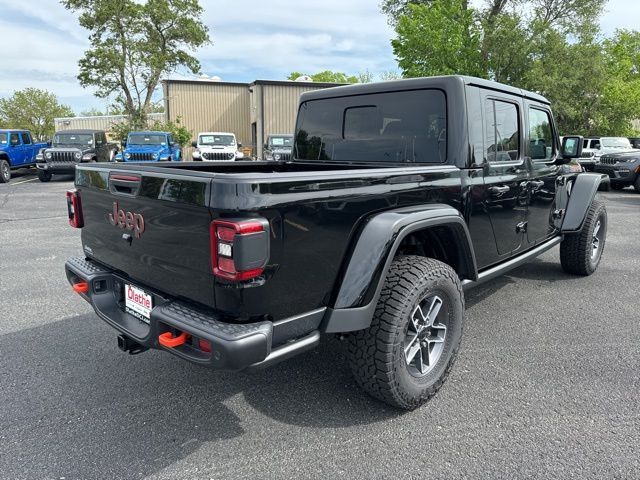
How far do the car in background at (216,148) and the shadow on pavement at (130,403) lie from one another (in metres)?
16.4

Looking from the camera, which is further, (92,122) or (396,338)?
(92,122)

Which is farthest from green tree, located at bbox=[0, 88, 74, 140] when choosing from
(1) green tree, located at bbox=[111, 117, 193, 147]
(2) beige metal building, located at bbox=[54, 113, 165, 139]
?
(1) green tree, located at bbox=[111, 117, 193, 147]

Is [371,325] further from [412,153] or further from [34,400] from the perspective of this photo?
[34,400]

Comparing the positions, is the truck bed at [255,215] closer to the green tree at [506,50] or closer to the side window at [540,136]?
the side window at [540,136]

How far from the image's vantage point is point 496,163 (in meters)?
3.47

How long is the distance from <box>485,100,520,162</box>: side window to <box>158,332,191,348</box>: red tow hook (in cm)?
241

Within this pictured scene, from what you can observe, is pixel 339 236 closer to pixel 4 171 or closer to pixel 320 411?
pixel 320 411

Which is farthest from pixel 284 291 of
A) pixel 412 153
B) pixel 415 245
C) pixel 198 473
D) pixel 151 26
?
pixel 151 26

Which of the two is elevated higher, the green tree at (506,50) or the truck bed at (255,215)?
the green tree at (506,50)

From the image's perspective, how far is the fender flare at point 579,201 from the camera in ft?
15.7

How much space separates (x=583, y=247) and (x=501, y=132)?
2.24 meters

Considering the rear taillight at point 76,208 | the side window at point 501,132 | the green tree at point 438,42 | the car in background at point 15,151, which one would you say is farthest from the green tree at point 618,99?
the rear taillight at point 76,208

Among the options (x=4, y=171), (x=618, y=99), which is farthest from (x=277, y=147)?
(x=618, y=99)

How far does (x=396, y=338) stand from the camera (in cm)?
247
